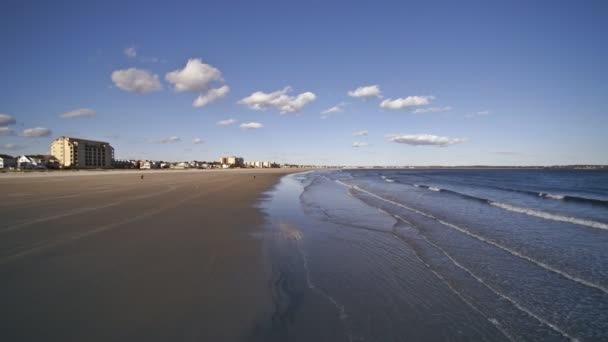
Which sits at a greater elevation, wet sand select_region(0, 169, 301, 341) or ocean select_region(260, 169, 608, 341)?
wet sand select_region(0, 169, 301, 341)

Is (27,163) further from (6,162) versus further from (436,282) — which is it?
(436,282)

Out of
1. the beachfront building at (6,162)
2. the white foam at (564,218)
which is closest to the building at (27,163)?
the beachfront building at (6,162)

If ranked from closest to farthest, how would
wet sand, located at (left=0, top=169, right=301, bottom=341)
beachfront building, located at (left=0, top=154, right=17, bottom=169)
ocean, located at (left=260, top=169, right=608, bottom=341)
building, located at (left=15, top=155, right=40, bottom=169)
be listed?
wet sand, located at (left=0, top=169, right=301, bottom=341), ocean, located at (left=260, top=169, right=608, bottom=341), building, located at (left=15, top=155, right=40, bottom=169), beachfront building, located at (left=0, top=154, right=17, bottom=169)

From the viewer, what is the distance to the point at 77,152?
102312 mm

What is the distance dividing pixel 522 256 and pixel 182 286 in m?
7.73

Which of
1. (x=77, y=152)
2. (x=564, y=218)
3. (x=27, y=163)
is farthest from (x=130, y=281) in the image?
(x=77, y=152)

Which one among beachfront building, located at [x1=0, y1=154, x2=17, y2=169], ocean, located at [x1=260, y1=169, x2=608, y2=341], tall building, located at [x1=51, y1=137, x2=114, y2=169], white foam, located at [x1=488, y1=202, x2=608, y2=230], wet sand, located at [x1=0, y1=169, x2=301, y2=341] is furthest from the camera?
tall building, located at [x1=51, y1=137, x2=114, y2=169]

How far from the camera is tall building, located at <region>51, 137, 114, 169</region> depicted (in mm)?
101000

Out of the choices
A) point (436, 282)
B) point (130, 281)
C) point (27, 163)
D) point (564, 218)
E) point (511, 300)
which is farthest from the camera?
point (27, 163)

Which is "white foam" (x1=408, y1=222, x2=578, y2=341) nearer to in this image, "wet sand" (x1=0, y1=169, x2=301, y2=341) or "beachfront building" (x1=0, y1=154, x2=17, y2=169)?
"wet sand" (x1=0, y1=169, x2=301, y2=341)

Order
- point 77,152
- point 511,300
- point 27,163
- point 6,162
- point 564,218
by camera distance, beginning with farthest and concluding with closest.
→ 1. point 77,152
2. point 6,162
3. point 27,163
4. point 564,218
5. point 511,300

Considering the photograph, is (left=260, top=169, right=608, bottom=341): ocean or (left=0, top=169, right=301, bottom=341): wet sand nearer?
(left=0, top=169, right=301, bottom=341): wet sand

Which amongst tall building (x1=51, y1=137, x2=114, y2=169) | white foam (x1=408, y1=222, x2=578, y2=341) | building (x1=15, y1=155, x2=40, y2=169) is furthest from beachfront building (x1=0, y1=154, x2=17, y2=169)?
white foam (x1=408, y1=222, x2=578, y2=341)

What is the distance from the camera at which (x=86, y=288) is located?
4.20m
